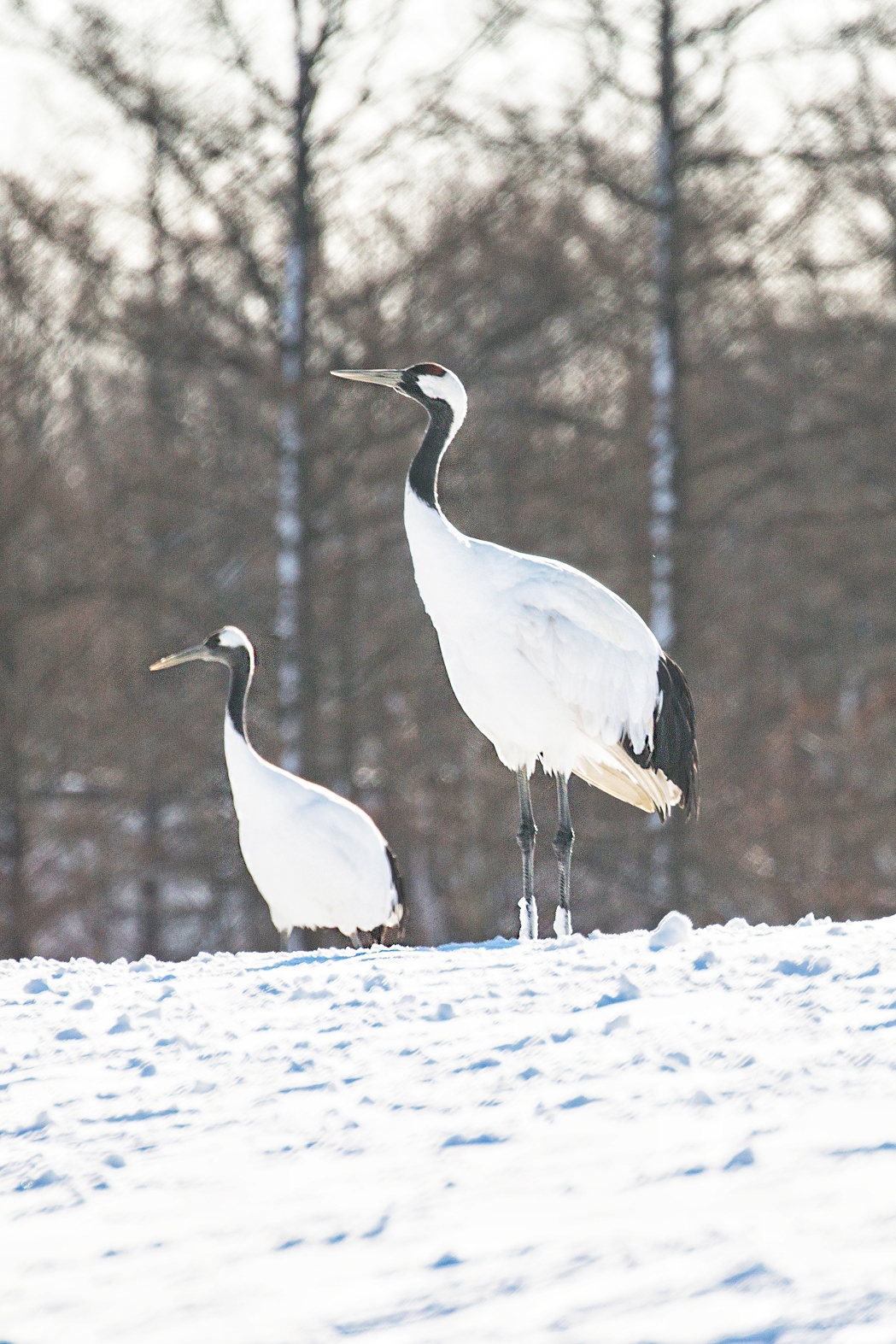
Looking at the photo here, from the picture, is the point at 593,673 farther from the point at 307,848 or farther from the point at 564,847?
the point at 307,848

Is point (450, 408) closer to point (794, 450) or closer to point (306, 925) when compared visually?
point (306, 925)

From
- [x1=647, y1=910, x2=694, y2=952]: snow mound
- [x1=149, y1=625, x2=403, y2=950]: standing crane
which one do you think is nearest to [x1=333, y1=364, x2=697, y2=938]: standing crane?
[x1=647, y1=910, x2=694, y2=952]: snow mound

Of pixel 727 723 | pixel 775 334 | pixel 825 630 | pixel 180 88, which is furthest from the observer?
pixel 825 630

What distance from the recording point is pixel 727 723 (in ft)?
51.4

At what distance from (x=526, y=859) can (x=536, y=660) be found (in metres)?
0.84

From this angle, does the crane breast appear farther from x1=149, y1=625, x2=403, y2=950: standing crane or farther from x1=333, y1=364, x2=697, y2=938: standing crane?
x1=149, y1=625, x2=403, y2=950: standing crane

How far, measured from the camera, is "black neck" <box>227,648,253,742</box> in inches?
357

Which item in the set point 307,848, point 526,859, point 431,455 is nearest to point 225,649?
point 307,848

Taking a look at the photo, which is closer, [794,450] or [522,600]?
[522,600]

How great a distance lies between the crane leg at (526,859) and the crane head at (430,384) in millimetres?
1616

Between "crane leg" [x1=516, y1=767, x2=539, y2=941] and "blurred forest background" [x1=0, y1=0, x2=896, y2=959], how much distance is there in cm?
611

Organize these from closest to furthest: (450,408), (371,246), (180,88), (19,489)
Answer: (450,408), (180,88), (371,246), (19,489)

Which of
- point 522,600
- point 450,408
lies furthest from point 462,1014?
point 450,408

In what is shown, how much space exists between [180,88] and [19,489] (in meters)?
3.84
